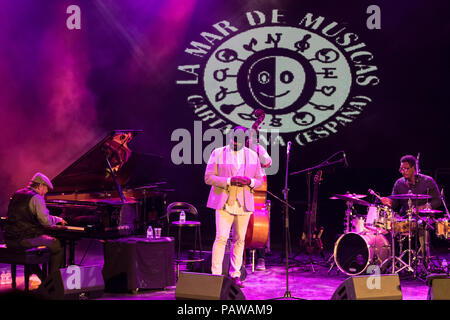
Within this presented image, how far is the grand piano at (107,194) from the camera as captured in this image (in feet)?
18.4

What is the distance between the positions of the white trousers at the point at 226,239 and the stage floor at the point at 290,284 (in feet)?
1.03

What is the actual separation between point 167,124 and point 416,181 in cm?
405

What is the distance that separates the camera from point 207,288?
12.2ft

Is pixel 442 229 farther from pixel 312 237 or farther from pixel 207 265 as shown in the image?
pixel 207 265

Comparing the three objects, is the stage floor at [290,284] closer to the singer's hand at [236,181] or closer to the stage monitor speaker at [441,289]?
the singer's hand at [236,181]

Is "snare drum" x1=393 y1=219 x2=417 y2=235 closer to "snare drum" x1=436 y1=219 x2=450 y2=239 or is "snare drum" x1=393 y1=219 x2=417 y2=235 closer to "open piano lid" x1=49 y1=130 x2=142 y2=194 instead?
"snare drum" x1=436 y1=219 x2=450 y2=239

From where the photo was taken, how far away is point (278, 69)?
8.40 metres

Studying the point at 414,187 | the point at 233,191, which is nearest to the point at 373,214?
the point at 414,187

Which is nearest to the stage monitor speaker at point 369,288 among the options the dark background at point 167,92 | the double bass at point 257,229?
the double bass at point 257,229

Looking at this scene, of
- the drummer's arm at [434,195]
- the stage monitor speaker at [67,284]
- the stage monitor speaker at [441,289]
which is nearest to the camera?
the stage monitor speaker at [441,289]

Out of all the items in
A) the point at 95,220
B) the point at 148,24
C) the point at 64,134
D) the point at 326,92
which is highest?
the point at 148,24

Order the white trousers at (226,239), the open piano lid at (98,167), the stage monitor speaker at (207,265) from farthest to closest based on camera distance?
the open piano lid at (98,167) → the stage monitor speaker at (207,265) → the white trousers at (226,239)
